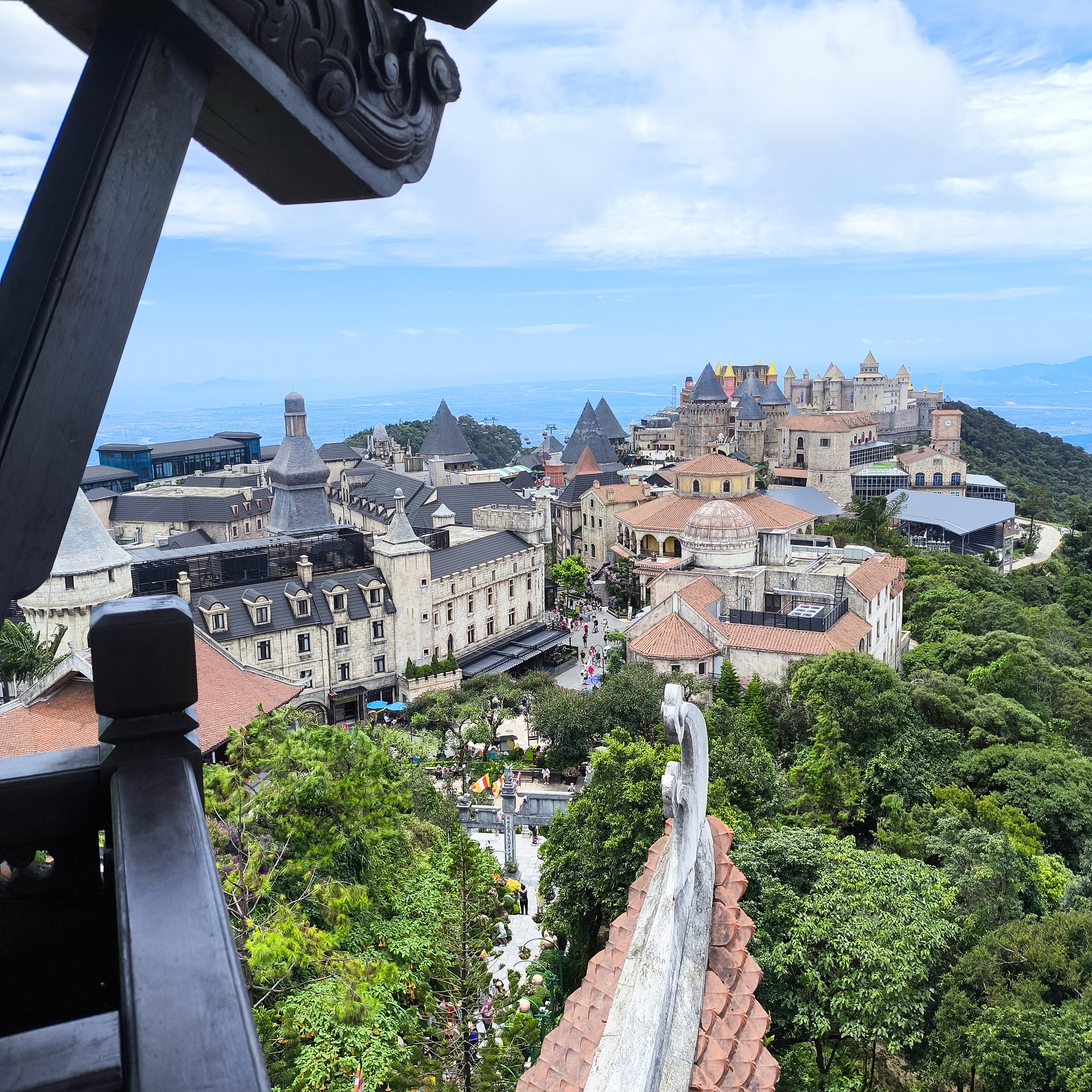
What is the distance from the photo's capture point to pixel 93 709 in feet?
49.8

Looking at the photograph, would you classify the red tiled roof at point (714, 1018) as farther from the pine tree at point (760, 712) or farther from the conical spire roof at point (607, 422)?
→ the conical spire roof at point (607, 422)

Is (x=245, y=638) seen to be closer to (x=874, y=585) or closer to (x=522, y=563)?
(x=522, y=563)

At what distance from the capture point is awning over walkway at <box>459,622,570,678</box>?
47750 millimetres

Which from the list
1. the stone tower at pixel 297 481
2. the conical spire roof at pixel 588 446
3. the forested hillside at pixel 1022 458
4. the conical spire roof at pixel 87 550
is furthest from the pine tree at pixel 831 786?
the forested hillside at pixel 1022 458

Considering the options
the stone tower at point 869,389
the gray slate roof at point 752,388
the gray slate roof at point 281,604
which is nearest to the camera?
the gray slate roof at point 281,604

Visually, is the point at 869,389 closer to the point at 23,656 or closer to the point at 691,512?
the point at 691,512

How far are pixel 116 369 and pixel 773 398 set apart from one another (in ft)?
336

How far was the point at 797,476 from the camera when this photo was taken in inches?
3477

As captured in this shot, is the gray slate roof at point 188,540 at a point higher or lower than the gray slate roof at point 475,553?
lower

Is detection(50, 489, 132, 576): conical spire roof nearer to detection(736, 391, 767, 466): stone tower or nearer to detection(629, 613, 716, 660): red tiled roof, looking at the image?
detection(629, 613, 716, 660): red tiled roof

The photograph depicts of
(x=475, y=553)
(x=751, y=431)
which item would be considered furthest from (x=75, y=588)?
(x=751, y=431)

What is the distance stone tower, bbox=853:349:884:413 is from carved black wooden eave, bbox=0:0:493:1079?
119 metres

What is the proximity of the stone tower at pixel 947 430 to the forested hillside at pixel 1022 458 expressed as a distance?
4.63 metres

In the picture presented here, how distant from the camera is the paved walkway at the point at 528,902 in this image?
22.6 meters
